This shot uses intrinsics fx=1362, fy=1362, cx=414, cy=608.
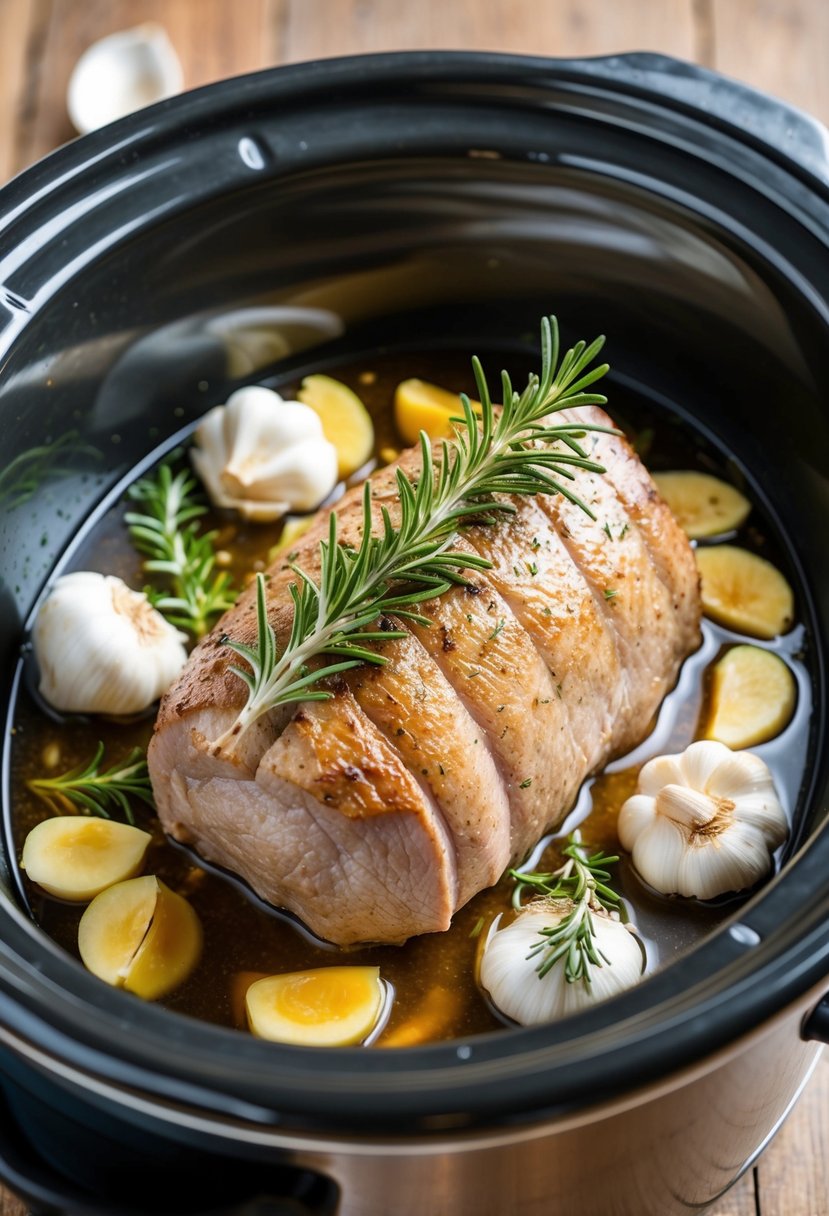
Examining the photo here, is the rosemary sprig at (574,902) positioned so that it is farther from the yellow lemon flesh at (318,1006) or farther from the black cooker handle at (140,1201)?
the black cooker handle at (140,1201)

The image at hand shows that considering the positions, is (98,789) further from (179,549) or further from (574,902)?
(574,902)

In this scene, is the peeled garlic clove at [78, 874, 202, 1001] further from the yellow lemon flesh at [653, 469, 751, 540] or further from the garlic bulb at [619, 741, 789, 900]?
the yellow lemon flesh at [653, 469, 751, 540]

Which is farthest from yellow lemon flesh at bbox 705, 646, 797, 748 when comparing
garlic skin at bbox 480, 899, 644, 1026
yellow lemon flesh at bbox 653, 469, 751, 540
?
garlic skin at bbox 480, 899, 644, 1026

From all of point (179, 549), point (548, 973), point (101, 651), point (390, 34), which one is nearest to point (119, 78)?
point (390, 34)

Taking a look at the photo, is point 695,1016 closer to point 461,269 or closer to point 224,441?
point 224,441

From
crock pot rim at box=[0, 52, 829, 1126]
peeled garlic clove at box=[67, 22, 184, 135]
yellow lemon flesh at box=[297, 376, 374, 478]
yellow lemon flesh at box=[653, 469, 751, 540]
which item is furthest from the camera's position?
peeled garlic clove at box=[67, 22, 184, 135]
